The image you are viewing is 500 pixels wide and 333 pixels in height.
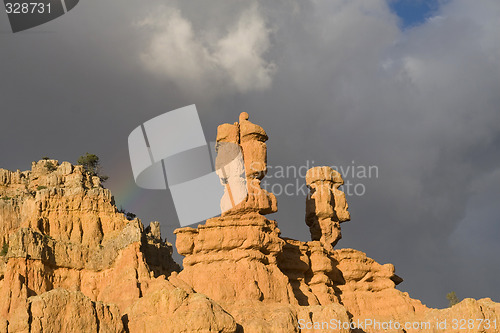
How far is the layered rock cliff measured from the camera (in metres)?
34.8

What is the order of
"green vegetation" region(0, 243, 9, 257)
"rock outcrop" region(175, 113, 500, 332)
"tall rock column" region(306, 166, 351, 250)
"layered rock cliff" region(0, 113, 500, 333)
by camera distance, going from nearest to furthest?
"layered rock cliff" region(0, 113, 500, 333)
"rock outcrop" region(175, 113, 500, 332)
"tall rock column" region(306, 166, 351, 250)
"green vegetation" region(0, 243, 9, 257)

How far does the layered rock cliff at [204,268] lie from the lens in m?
34.8

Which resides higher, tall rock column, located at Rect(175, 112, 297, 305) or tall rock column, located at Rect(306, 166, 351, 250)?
tall rock column, located at Rect(306, 166, 351, 250)

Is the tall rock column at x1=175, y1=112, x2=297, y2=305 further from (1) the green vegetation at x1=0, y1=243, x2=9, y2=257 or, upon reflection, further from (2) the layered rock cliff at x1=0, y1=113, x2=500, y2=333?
(1) the green vegetation at x1=0, y1=243, x2=9, y2=257

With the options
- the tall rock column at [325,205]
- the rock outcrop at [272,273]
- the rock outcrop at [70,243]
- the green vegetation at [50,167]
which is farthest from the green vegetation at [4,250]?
the rock outcrop at [272,273]

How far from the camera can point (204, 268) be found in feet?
143

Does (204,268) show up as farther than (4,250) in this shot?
No

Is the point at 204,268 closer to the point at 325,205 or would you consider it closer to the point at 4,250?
the point at 325,205

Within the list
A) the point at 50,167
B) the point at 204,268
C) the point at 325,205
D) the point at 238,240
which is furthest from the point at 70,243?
the point at 238,240

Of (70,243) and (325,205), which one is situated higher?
(70,243)

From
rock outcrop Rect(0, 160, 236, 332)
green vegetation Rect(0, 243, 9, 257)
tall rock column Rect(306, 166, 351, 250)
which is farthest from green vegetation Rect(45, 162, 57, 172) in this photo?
tall rock column Rect(306, 166, 351, 250)

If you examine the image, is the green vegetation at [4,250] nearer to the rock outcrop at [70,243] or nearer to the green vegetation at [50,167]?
the rock outcrop at [70,243]

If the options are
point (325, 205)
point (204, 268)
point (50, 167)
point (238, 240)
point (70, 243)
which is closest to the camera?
point (204, 268)

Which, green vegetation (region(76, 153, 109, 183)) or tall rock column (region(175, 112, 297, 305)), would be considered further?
green vegetation (region(76, 153, 109, 183))
